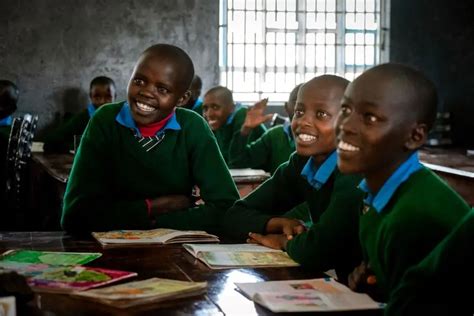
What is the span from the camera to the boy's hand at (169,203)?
3.02m

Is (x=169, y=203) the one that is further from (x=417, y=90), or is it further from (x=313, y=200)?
(x=417, y=90)

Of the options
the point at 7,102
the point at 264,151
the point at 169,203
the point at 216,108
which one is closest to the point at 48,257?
the point at 169,203

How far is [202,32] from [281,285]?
24.5ft

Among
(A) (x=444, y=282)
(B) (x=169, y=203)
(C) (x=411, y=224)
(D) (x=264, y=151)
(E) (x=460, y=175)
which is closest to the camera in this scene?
(A) (x=444, y=282)

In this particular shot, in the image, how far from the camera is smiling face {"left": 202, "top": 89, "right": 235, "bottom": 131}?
6.78 metres

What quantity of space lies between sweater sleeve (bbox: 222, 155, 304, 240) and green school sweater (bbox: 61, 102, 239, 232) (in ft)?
0.60

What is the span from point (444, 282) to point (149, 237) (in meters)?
1.29

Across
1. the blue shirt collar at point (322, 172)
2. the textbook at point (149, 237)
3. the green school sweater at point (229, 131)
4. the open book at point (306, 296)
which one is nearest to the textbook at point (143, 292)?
the open book at point (306, 296)

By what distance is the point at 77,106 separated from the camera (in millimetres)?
8930

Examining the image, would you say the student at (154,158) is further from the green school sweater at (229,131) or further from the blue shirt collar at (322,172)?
the green school sweater at (229,131)

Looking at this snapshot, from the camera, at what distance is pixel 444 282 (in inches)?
60.6

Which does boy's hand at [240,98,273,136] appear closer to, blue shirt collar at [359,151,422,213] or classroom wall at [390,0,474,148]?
classroom wall at [390,0,474,148]

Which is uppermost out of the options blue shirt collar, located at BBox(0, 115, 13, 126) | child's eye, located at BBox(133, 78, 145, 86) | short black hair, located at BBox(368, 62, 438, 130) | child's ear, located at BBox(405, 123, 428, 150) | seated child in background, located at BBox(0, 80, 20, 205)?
short black hair, located at BBox(368, 62, 438, 130)

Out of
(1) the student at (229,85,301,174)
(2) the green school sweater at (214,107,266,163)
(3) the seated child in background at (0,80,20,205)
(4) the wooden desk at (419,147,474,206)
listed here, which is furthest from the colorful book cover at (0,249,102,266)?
(3) the seated child in background at (0,80,20,205)
